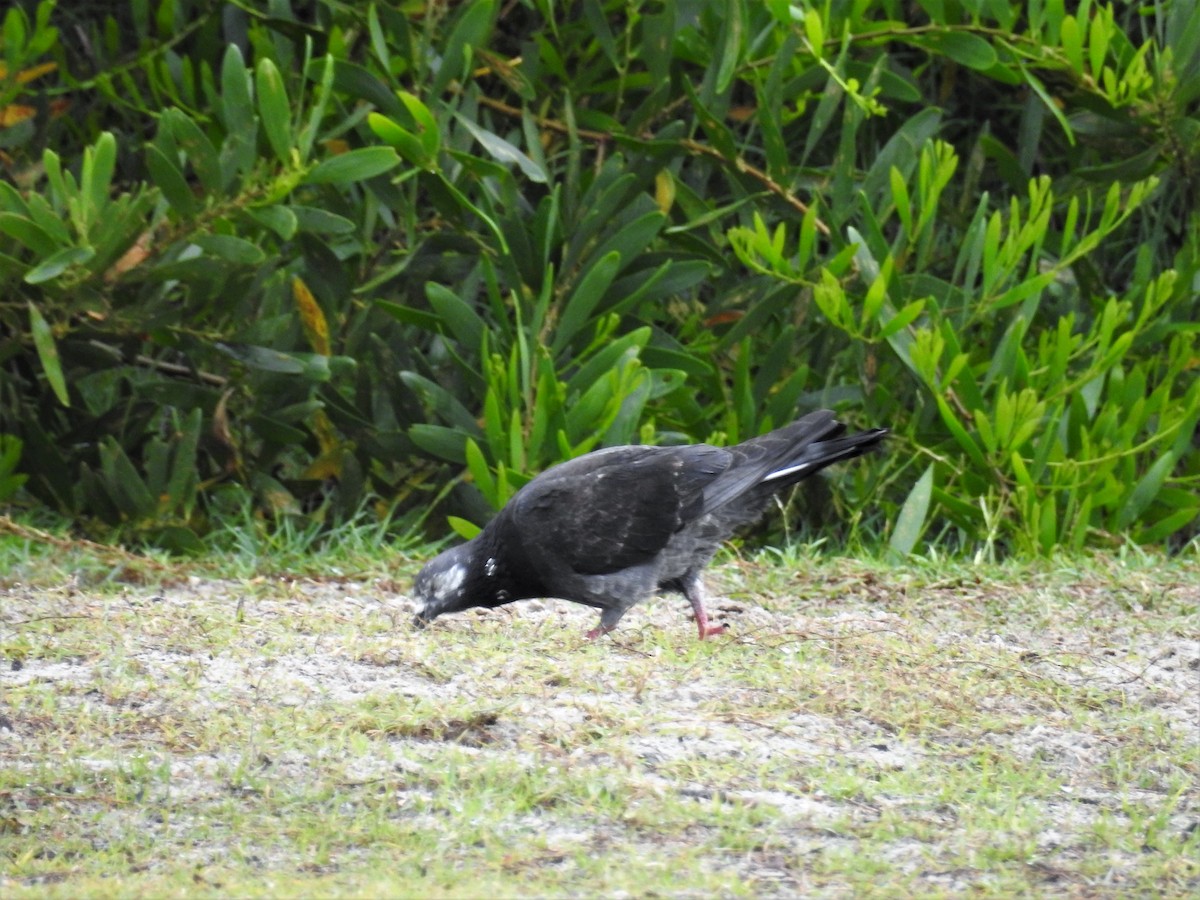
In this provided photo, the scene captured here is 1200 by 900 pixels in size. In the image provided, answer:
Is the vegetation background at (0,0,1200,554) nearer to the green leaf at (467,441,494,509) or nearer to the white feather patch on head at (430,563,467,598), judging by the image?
the green leaf at (467,441,494,509)

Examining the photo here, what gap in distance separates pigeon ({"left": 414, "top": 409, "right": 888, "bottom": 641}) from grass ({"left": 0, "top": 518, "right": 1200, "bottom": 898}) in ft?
0.46

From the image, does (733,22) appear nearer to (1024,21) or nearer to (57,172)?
(1024,21)

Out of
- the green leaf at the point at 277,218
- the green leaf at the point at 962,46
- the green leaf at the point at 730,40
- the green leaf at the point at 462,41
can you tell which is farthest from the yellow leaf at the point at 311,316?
the green leaf at the point at 962,46

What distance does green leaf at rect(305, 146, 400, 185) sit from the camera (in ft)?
17.2

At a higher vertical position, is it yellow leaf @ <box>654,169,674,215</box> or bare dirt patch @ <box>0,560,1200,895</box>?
yellow leaf @ <box>654,169,674,215</box>

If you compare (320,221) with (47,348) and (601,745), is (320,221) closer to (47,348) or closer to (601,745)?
(47,348)

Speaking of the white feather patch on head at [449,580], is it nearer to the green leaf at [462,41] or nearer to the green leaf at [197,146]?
the green leaf at [197,146]

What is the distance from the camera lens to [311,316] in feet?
19.3

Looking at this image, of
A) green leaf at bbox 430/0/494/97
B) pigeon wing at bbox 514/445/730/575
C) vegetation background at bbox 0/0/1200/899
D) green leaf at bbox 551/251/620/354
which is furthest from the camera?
green leaf at bbox 430/0/494/97

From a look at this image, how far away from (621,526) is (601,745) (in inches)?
36.9

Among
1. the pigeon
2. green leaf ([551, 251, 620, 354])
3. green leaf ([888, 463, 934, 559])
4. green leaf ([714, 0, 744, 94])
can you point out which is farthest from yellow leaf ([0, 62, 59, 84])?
green leaf ([888, 463, 934, 559])

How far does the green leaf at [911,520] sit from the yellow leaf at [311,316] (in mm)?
2174

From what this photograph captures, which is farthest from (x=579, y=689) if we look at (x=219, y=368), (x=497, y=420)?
(x=219, y=368)

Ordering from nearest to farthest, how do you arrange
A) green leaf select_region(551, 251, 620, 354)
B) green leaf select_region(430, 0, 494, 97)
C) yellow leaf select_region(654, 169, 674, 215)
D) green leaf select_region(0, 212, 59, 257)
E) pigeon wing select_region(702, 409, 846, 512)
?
pigeon wing select_region(702, 409, 846, 512)
green leaf select_region(0, 212, 59, 257)
green leaf select_region(551, 251, 620, 354)
green leaf select_region(430, 0, 494, 97)
yellow leaf select_region(654, 169, 674, 215)
